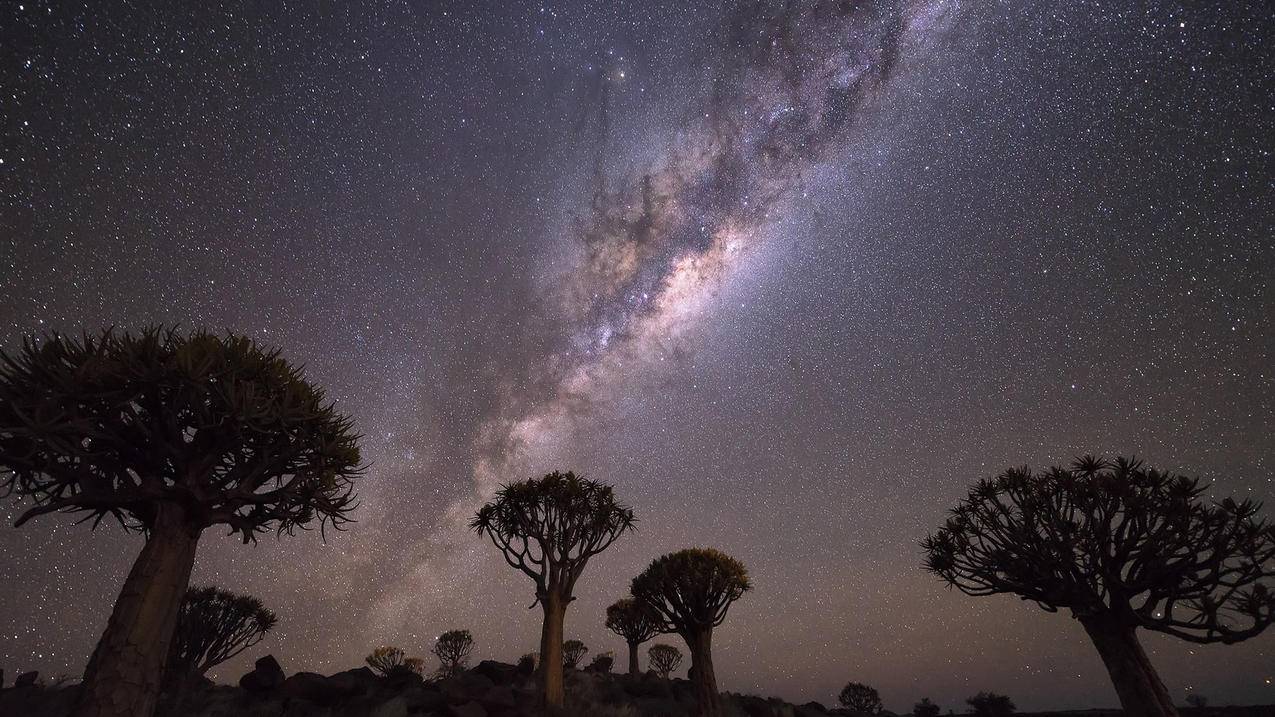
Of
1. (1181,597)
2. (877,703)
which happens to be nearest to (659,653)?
(877,703)

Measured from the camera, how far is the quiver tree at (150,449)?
24.3 feet

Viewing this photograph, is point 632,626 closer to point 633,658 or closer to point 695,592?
point 633,658

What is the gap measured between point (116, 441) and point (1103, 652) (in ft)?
69.1

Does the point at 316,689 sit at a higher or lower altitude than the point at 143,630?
lower

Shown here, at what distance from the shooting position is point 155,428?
8312mm

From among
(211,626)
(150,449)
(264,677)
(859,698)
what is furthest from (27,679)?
(859,698)

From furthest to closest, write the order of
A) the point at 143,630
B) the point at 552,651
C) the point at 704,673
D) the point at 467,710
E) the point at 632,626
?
the point at 632,626 → the point at 704,673 → the point at 552,651 → the point at 467,710 → the point at 143,630

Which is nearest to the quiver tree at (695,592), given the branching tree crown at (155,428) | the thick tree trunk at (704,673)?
the thick tree trunk at (704,673)

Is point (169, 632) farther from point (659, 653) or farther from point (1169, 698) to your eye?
point (659, 653)

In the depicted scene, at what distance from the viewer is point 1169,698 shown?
12273mm

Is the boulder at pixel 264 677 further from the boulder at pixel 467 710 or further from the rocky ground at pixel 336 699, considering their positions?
the boulder at pixel 467 710

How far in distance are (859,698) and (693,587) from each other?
24.7 m

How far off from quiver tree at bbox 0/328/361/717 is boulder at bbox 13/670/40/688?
1289cm

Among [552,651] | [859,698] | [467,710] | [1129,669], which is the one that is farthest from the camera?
[859,698]
